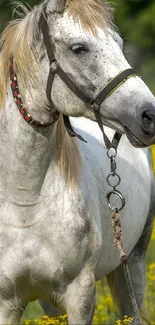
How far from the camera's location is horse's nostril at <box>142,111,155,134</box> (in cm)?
436

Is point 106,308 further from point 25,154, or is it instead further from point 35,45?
point 35,45

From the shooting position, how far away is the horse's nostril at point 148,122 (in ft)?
14.3

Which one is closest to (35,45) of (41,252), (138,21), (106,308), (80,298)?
(41,252)

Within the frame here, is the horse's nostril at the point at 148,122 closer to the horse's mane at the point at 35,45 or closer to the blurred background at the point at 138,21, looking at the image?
the horse's mane at the point at 35,45

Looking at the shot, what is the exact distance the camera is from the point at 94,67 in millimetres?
4512

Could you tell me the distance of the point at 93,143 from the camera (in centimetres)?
563

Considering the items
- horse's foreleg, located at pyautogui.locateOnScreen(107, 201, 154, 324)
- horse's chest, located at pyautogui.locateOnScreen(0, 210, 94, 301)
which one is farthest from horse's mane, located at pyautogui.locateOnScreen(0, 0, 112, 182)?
horse's foreleg, located at pyautogui.locateOnScreen(107, 201, 154, 324)

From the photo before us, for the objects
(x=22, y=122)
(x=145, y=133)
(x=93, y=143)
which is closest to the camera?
(x=145, y=133)

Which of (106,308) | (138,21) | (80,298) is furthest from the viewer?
(138,21)

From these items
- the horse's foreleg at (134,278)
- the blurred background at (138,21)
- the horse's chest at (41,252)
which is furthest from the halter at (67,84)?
the blurred background at (138,21)

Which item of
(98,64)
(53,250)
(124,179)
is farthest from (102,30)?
(124,179)

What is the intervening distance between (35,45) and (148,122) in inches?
28.7

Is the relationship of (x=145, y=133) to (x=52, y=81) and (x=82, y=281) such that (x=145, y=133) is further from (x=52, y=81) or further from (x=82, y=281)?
(x=82, y=281)

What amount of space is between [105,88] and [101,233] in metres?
1.01
